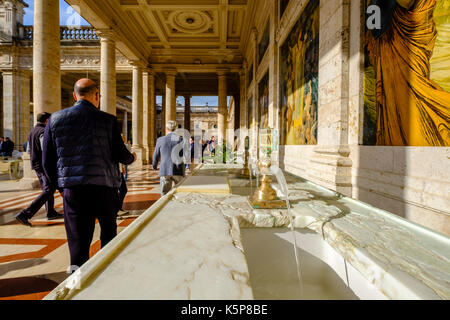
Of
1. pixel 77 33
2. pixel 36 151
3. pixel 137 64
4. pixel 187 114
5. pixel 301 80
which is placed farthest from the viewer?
pixel 187 114

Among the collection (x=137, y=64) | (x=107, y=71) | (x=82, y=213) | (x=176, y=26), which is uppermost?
(x=176, y=26)

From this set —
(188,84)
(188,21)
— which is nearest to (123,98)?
(188,84)

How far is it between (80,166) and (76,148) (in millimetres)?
151

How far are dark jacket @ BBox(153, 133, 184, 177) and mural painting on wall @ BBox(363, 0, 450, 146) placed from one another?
8.63ft

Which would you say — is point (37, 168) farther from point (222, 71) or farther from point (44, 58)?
point (222, 71)

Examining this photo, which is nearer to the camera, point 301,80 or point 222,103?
point 301,80

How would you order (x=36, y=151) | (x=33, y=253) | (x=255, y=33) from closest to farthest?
(x=33, y=253) < (x=36, y=151) < (x=255, y=33)

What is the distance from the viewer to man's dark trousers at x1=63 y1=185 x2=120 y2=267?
1.87 metres

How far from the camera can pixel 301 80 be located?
4836mm

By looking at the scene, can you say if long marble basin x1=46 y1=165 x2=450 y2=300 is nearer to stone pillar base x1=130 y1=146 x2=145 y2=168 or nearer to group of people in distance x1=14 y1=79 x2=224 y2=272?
group of people in distance x1=14 y1=79 x2=224 y2=272

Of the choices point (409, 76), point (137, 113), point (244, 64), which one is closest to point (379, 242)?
point (409, 76)

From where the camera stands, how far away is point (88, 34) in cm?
1474
